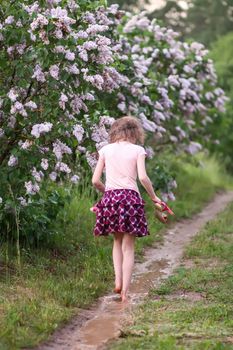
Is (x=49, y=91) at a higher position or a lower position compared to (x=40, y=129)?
higher

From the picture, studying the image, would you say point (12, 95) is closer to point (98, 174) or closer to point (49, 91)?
point (49, 91)

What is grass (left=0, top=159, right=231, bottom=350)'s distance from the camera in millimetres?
5684

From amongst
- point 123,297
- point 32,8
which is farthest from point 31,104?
point 123,297

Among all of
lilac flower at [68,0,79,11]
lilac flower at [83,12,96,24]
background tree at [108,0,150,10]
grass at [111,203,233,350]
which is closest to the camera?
grass at [111,203,233,350]

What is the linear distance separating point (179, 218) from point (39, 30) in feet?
21.3

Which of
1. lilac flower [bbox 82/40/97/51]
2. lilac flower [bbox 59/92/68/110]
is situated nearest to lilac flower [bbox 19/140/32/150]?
lilac flower [bbox 59/92/68/110]

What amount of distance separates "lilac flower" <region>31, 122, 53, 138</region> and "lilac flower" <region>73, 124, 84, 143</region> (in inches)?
11.2

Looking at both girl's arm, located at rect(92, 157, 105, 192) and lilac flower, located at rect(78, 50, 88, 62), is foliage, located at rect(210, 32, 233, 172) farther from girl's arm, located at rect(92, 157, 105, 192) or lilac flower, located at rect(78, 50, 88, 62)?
girl's arm, located at rect(92, 157, 105, 192)

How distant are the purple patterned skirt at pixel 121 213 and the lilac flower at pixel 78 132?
67 cm

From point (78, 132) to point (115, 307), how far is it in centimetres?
174

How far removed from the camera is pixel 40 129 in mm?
7113

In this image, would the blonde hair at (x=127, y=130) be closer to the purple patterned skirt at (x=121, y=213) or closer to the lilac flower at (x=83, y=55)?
the purple patterned skirt at (x=121, y=213)

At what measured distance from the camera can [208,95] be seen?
1543cm

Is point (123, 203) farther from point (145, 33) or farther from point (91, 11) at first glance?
point (145, 33)
